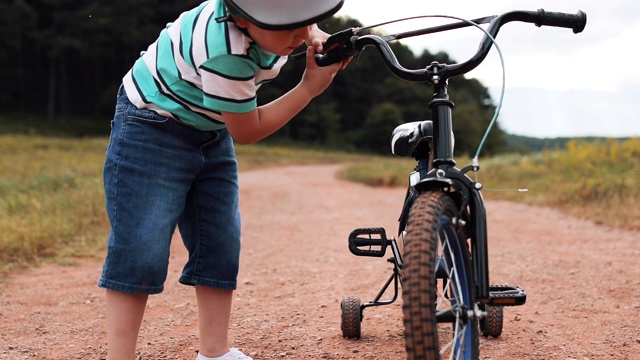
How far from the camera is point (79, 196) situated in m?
6.88

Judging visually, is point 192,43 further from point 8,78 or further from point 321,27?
point 8,78

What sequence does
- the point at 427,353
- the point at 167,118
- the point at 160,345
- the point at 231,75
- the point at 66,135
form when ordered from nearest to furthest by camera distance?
the point at 427,353, the point at 231,75, the point at 167,118, the point at 160,345, the point at 66,135

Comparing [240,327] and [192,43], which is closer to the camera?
[192,43]

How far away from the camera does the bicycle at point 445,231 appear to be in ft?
4.69

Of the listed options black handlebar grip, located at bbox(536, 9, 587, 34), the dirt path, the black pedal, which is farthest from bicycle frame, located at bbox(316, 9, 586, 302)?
the dirt path

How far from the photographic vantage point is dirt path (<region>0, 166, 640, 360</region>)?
258 cm

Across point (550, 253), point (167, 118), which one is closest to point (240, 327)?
point (167, 118)

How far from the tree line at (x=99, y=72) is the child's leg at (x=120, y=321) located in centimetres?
3007

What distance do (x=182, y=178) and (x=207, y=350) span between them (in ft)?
2.28

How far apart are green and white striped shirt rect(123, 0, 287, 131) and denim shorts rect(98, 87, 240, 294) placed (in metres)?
0.06

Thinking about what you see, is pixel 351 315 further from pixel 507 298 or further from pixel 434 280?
pixel 434 280

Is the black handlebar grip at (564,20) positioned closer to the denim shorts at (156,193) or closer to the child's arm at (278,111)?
the child's arm at (278,111)

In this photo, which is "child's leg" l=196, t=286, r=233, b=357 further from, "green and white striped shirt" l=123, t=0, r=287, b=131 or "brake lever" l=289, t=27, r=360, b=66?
"brake lever" l=289, t=27, r=360, b=66

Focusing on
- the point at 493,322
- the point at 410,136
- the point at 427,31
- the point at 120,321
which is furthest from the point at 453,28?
the point at 120,321
